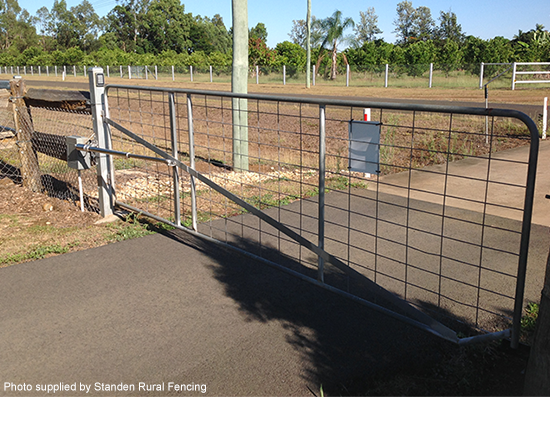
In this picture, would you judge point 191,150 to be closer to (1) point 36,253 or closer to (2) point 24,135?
(1) point 36,253

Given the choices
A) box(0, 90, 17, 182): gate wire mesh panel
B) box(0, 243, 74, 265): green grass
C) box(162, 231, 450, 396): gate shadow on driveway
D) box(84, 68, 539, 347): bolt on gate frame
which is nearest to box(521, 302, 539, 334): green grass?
box(84, 68, 539, 347): bolt on gate frame

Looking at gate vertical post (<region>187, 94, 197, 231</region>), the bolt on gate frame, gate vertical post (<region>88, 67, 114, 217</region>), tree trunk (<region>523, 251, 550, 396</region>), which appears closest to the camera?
tree trunk (<region>523, 251, 550, 396</region>)

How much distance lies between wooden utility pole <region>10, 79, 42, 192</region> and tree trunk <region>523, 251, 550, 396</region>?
279 inches

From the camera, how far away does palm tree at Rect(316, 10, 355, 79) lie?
44.0 metres

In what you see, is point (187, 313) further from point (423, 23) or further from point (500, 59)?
point (423, 23)

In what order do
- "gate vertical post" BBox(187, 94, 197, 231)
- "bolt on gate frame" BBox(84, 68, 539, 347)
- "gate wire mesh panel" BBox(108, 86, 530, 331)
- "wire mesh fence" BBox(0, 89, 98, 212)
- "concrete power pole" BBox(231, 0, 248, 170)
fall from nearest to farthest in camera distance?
"bolt on gate frame" BBox(84, 68, 539, 347) < "gate wire mesh panel" BBox(108, 86, 530, 331) < "gate vertical post" BBox(187, 94, 197, 231) < "wire mesh fence" BBox(0, 89, 98, 212) < "concrete power pole" BBox(231, 0, 248, 170)

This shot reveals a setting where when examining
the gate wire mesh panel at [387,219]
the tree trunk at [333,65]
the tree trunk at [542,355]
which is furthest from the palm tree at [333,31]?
the tree trunk at [542,355]

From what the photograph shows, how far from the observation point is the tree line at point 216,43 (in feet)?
143

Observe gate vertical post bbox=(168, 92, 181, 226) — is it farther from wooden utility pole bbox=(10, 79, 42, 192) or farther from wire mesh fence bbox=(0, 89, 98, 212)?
wooden utility pole bbox=(10, 79, 42, 192)

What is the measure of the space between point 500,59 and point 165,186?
3862 centimetres

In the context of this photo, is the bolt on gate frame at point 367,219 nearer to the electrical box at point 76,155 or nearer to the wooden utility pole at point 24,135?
the electrical box at point 76,155

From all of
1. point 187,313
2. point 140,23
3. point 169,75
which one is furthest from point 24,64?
point 187,313

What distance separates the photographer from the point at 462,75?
3634 cm

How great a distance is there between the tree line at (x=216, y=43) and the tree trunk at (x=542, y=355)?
35.8 metres
